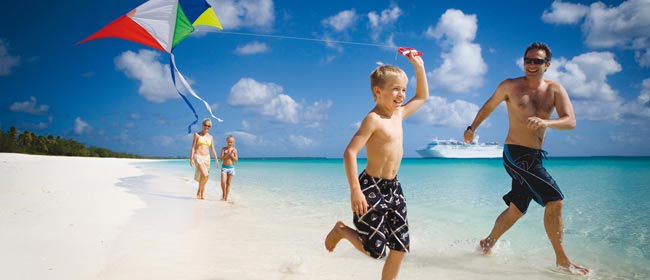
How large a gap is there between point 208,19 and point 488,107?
4.73 m

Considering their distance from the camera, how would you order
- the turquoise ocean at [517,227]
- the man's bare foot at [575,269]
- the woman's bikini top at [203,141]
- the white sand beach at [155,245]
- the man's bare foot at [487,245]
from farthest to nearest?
the woman's bikini top at [203,141]
the man's bare foot at [487,245]
the turquoise ocean at [517,227]
the man's bare foot at [575,269]
the white sand beach at [155,245]

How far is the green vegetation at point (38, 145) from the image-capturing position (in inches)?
1446

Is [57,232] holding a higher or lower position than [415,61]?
lower

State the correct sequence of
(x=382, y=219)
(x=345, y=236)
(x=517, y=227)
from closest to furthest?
(x=382, y=219) → (x=345, y=236) → (x=517, y=227)

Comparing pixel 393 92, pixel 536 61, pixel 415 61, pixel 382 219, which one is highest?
pixel 536 61

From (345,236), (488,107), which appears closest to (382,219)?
(345,236)

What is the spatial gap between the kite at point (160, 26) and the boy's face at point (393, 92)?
12.2 feet

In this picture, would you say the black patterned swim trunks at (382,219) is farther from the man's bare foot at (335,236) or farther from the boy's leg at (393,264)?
the man's bare foot at (335,236)

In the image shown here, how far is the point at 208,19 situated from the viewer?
6.81 meters

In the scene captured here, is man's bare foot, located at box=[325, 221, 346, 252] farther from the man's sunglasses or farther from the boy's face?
the man's sunglasses

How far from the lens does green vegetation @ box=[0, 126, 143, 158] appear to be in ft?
120

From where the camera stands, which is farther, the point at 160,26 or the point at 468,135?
the point at 160,26

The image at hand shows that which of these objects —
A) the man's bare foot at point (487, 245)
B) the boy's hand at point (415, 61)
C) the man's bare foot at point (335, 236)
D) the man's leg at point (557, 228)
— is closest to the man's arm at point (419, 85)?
the boy's hand at point (415, 61)

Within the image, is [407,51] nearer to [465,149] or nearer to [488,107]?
[488,107]
